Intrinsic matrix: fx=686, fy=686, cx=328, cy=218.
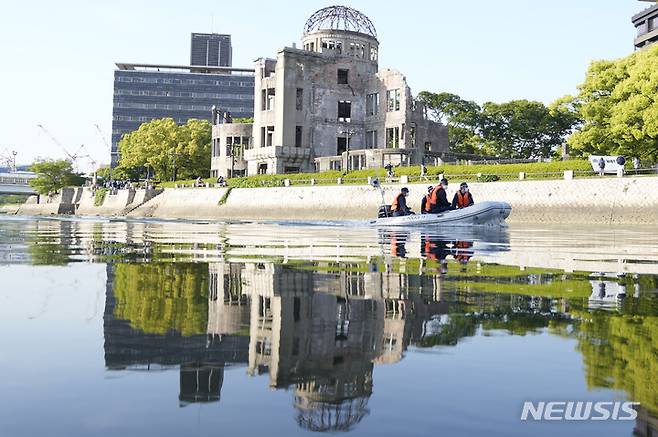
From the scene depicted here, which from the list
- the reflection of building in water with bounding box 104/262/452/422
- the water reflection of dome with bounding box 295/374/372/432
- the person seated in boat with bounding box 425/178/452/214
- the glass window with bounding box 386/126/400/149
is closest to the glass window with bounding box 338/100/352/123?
the glass window with bounding box 386/126/400/149

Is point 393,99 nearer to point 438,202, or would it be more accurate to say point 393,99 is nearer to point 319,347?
point 438,202

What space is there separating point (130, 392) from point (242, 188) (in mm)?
71517

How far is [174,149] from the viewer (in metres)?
110

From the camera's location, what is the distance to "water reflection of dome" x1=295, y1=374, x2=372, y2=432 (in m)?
2.62

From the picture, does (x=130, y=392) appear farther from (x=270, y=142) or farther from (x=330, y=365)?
(x=270, y=142)

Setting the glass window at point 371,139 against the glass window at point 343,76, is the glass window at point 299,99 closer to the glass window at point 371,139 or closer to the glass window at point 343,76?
the glass window at point 343,76

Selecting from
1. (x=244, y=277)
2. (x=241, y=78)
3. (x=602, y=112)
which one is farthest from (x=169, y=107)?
(x=244, y=277)

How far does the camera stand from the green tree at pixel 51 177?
5052 inches

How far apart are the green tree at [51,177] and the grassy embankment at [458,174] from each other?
2584 inches

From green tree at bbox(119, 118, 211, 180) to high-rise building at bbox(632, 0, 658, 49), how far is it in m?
68.0

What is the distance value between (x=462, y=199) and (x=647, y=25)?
85.8 meters

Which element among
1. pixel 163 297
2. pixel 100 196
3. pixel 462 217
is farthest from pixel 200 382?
pixel 100 196

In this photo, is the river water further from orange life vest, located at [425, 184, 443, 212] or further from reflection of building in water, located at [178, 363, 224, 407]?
orange life vest, located at [425, 184, 443, 212]

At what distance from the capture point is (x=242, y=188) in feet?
242
